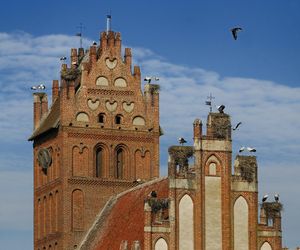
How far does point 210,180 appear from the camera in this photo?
84125mm

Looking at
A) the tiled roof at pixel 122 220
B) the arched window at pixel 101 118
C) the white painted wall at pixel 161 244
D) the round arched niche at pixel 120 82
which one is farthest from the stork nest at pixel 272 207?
the round arched niche at pixel 120 82

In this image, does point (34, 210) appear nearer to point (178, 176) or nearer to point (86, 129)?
point (86, 129)

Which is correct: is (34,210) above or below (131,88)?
below

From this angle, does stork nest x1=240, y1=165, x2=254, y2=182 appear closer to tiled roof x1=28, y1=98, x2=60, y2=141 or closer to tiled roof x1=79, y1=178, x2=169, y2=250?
tiled roof x1=79, y1=178, x2=169, y2=250

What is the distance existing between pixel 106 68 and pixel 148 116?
336 cm

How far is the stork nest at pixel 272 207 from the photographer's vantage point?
8438cm

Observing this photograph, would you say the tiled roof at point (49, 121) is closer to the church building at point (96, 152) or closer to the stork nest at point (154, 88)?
the church building at point (96, 152)

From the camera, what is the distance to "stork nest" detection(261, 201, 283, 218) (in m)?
84.4

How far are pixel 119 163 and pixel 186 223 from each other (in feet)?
46.0

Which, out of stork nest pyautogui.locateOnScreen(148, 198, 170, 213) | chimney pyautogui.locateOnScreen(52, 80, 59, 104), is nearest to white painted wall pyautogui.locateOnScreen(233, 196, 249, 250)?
stork nest pyautogui.locateOnScreen(148, 198, 170, 213)

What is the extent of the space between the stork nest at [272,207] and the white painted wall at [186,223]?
3536mm

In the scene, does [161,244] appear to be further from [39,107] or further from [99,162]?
[39,107]

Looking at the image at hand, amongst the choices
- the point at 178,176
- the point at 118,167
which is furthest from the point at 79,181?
the point at 178,176

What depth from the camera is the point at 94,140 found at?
95.9 m
